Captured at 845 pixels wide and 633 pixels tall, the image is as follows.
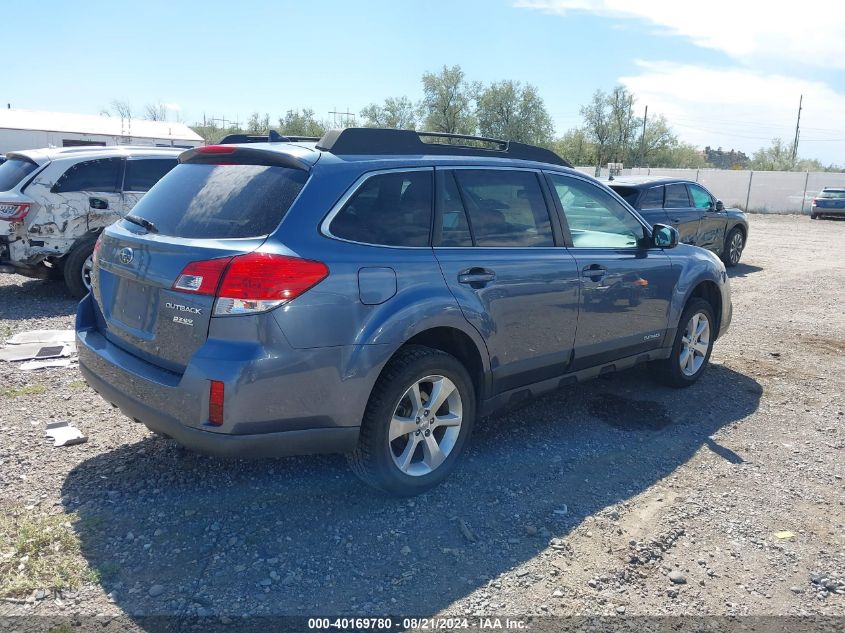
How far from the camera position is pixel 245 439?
2967mm

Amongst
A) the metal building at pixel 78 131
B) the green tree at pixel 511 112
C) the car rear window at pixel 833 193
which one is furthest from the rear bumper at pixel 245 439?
the green tree at pixel 511 112

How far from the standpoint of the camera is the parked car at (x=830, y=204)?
98.1 feet

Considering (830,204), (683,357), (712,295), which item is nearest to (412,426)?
(683,357)

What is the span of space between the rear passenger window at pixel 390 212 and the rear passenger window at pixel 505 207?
32 centimetres

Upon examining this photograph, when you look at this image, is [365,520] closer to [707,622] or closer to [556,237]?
[707,622]

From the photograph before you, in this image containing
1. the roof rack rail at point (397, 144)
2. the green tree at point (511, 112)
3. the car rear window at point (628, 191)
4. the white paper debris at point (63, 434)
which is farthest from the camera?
the green tree at point (511, 112)

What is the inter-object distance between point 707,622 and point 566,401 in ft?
8.40

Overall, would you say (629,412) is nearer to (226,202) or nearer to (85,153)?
(226,202)

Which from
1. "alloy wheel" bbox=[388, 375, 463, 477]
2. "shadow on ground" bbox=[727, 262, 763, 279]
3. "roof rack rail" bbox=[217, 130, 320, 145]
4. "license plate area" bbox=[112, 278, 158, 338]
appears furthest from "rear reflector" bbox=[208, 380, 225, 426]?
"shadow on ground" bbox=[727, 262, 763, 279]

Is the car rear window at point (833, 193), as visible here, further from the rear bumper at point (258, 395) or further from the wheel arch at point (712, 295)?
the rear bumper at point (258, 395)

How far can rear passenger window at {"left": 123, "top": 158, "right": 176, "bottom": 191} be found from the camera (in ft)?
27.5

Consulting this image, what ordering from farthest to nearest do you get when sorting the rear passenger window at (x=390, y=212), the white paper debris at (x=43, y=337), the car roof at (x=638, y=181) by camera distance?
the car roof at (x=638, y=181)
the white paper debris at (x=43, y=337)
the rear passenger window at (x=390, y=212)

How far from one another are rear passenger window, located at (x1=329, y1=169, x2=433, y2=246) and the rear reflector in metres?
0.87

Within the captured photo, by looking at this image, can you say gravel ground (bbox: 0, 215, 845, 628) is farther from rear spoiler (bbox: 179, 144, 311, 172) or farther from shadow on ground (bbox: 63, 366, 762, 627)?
rear spoiler (bbox: 179, 144, 311, 172)
